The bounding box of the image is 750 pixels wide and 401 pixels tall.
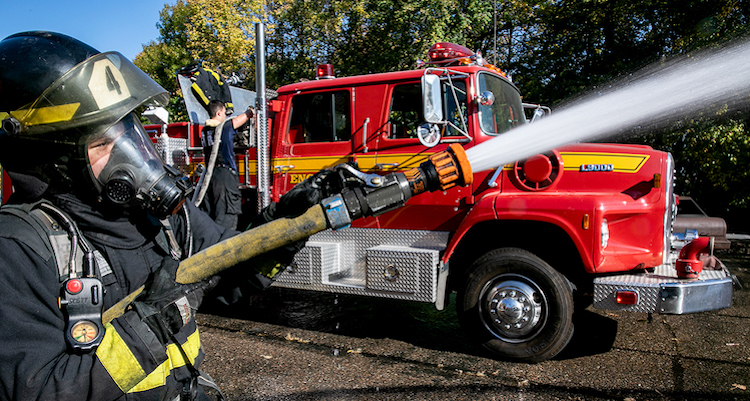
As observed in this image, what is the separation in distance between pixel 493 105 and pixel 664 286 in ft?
7.23

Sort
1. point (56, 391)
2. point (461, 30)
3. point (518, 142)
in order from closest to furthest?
1. point (56, 391)
2. point (518, 142)
3. point (461, 30)

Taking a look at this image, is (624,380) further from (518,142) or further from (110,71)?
(110,71)

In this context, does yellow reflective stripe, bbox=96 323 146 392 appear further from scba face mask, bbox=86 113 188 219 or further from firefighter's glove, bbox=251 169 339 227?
firefighter's glove, bbox=251 169 339 227

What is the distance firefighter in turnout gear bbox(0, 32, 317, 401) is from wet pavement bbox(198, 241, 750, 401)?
2237 millimetres

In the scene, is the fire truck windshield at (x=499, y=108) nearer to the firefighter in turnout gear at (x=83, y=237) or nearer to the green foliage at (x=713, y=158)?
the firefighter in turnout gear at (x=83, y=237)

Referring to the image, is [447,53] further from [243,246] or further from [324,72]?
[243,246]

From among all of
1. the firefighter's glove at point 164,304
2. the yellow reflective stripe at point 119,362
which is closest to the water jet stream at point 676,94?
the firefighter's glove at point 164,304

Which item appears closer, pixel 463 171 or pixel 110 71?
pixel 110 71

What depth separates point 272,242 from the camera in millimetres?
1781

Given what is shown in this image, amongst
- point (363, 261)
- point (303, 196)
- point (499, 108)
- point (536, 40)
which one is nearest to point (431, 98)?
point (499, 108)

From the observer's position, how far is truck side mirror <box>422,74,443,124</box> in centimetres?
421

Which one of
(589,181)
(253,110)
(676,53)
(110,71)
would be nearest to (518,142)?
(589,181)

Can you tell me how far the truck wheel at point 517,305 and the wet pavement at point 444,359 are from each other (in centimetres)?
21

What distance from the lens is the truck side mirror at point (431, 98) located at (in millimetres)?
4207
